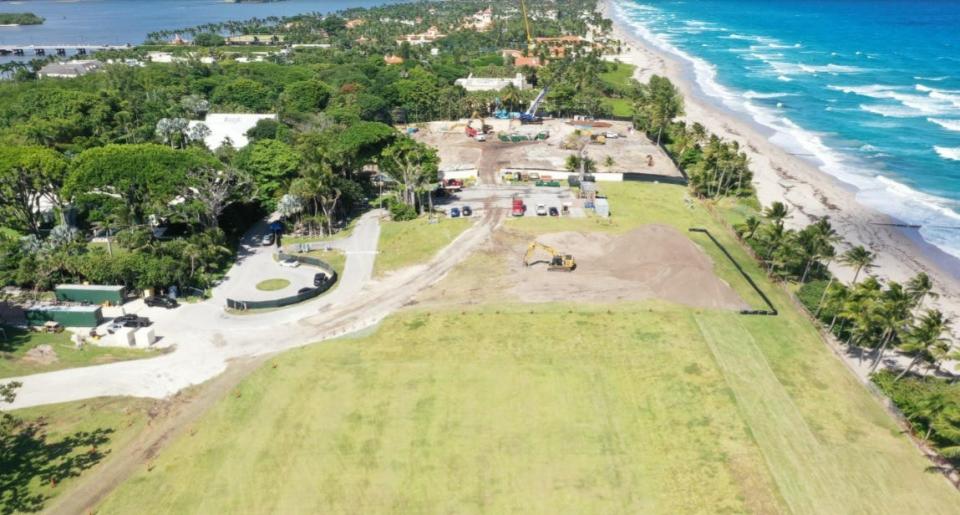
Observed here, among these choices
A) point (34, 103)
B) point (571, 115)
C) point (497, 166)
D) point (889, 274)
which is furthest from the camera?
point (571, 115)

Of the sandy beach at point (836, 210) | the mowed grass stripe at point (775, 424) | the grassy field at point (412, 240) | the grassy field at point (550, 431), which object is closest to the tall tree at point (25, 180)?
the grassy field at point (412, 240)

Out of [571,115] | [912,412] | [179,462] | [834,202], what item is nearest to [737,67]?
[571,115]

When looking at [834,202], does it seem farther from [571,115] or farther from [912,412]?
[571,115]

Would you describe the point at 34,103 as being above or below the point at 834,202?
above

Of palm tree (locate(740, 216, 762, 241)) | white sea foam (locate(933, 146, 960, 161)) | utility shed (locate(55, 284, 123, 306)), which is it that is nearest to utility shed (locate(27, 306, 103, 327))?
utility shed (locate(55, 284, 123, 306))

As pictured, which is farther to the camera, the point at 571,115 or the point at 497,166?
the point at 571,115

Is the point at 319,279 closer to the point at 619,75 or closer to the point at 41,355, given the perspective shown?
the point at 41,355

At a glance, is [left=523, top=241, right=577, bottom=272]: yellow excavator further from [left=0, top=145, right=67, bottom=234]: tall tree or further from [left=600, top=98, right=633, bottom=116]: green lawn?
[left=600, top=98, right=633, bottom=116]: green lawn
